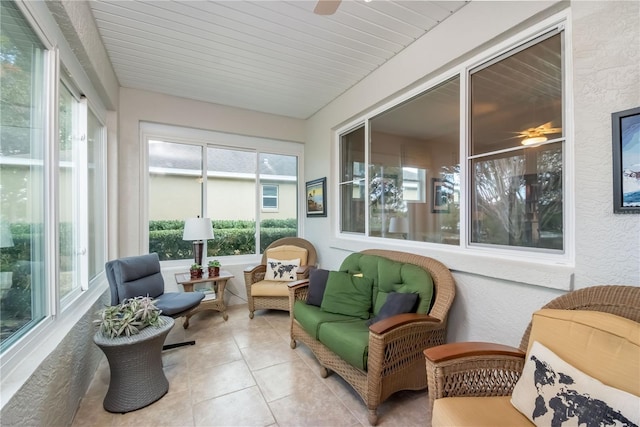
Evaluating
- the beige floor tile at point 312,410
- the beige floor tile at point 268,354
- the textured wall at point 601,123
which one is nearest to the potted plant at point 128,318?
the beige floor tile at point 268,354

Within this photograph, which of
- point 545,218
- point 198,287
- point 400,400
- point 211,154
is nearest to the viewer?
point 545,218

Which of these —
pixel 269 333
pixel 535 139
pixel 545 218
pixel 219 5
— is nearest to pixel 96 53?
pixel 219 5

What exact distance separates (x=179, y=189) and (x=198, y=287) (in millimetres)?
1403

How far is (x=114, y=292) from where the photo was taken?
251 centimetres

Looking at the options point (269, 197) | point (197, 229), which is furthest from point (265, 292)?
point (269, 197)

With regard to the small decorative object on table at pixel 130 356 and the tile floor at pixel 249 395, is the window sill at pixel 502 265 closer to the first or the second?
the tile floor at pixel 249 395

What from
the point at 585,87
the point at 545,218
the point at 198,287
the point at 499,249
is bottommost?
the point at 198,287

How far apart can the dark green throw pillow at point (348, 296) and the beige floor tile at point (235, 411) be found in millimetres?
860

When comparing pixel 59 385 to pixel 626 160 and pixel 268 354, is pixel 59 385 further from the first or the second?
pixel 626 160

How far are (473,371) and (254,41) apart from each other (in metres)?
2.96

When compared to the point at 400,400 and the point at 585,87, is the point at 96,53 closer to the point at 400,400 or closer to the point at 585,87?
the point at 585,87

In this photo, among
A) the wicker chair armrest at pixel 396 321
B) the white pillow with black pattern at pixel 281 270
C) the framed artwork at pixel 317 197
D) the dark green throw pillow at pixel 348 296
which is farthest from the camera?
the framed artwork at pixel 317 197

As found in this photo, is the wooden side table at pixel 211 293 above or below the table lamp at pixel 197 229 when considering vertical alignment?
below

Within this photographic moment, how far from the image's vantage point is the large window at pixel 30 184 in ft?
4.27
